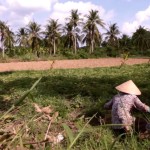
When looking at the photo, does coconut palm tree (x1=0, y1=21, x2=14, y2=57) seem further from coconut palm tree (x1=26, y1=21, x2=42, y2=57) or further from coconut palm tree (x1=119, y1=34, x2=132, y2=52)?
coconut palm tree (x1=119, y1=34, x2=132, y2=52)

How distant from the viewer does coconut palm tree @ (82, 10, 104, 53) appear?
220ft

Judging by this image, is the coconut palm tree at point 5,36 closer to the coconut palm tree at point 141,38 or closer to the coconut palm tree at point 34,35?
the coconut palm tree at point 34,35

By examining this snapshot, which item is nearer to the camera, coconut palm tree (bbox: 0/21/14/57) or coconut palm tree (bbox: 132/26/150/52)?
coconut palm tree (bbox: 0/21/14/57)

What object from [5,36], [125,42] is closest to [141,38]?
[125,42]

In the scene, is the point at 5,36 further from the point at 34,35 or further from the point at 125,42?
the point at 125,42

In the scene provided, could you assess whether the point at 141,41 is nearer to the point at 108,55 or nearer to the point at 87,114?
the point at 108,55

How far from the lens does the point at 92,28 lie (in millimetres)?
67250

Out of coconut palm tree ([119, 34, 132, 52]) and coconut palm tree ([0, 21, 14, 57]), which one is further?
coconut palm tree ([119, 34, 132, 52])

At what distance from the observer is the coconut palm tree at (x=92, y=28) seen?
67.1m

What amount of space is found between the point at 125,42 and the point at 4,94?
202 feet

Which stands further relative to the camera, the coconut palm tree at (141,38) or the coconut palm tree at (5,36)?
the coconut palm tree at (141,38)

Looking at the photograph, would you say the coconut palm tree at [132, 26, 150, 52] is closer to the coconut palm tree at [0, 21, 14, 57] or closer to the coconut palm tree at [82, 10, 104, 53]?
the coconut palm tree at [82, 10, 104, 53]

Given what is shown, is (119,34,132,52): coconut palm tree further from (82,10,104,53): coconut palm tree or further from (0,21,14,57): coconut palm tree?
(0,21,14,57): coconut palm tree

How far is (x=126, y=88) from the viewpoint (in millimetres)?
5953
